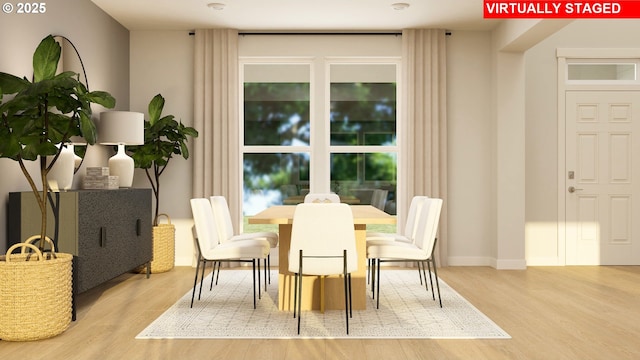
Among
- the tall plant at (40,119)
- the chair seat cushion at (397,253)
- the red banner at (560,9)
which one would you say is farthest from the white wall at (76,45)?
the red banner at (560,9)

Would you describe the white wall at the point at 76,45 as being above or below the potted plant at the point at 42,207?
above

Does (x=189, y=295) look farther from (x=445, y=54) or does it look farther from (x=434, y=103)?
(x=445, y=54)

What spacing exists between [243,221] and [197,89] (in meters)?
1.69

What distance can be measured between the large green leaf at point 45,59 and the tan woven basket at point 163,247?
8.34 feet

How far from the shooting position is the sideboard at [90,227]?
14.6ft

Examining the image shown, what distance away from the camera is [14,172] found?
15.1ft

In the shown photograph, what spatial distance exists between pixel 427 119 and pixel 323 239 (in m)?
3.63

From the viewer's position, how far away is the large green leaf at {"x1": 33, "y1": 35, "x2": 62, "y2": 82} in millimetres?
4449

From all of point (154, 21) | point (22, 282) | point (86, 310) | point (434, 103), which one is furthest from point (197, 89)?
point (22, 282)

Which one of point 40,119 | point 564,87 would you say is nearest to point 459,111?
point 564,87

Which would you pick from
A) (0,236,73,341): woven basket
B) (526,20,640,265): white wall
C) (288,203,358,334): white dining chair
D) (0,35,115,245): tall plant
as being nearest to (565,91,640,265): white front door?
(526,20,640,265): white wall

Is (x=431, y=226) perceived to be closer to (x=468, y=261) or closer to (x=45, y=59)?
(x=468, y=261)

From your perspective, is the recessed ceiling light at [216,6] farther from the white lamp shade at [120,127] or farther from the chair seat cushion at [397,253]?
the chair seat cushion at [397,253]

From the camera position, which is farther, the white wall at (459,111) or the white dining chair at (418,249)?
the white wall at (459,111)
